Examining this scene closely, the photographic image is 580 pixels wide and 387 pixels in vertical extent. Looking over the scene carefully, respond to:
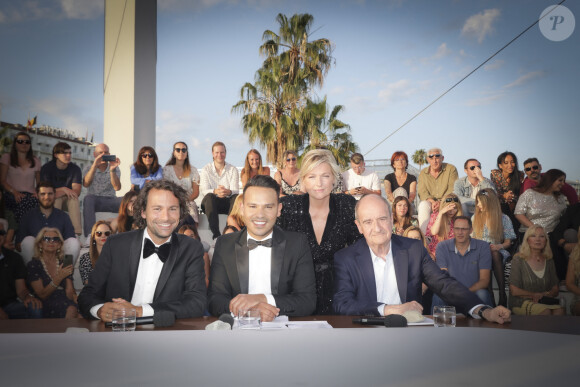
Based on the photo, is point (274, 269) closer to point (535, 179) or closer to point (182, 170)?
point (182, 170)

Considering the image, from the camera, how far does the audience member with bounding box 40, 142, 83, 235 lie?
568cm

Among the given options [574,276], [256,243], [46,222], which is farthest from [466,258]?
[46,222]

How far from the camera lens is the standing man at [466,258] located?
4.91 m

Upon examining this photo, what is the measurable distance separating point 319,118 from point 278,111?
126 cm

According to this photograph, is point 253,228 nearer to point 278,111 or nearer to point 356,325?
point 356,325

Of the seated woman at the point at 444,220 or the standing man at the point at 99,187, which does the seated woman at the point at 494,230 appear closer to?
the seated woman at the point at 444,220

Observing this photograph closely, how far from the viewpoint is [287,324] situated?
6.91ft

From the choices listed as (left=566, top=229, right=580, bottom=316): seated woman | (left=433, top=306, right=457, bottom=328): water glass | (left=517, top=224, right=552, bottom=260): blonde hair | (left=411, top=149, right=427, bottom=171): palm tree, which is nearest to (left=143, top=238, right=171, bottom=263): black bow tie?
(left=433, top=306, right=457, bottom=328): water glass

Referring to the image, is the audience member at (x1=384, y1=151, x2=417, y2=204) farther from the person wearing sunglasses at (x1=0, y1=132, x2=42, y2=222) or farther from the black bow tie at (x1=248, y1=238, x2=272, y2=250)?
the person wearing sunglasses at (x1=0, y1=132, x2=42, y2=222)

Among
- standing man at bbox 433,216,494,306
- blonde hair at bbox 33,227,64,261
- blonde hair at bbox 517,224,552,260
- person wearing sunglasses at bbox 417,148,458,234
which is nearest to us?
blonde hair at bbox 33,227,64,261

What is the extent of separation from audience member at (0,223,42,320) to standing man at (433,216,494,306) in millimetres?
3774

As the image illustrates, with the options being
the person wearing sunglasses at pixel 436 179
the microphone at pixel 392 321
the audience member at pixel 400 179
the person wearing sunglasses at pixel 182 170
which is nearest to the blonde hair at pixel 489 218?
the person wearing sunglasses at pixel 436 179

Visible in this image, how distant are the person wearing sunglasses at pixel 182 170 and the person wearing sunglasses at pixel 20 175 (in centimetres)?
144

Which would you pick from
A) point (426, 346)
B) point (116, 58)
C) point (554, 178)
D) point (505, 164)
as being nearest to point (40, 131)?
point (116, 58)
